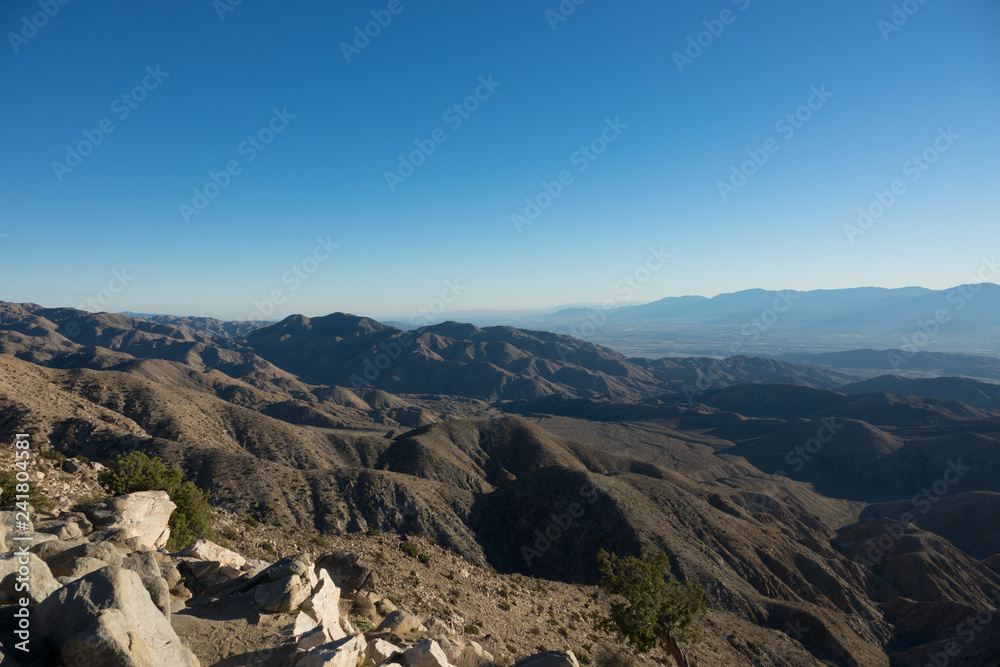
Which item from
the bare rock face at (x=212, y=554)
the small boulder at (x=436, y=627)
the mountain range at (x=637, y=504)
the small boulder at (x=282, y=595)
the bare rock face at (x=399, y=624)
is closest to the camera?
the small boulder at (x=282, y=595)

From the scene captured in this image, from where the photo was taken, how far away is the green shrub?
22.9 metres

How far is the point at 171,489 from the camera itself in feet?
82.0

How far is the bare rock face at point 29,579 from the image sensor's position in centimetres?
899

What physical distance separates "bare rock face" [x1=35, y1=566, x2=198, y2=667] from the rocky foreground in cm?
2

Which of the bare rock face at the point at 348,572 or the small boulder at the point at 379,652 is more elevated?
the small boulder at the point at 379,652

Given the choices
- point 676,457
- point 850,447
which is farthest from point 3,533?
point 850,447

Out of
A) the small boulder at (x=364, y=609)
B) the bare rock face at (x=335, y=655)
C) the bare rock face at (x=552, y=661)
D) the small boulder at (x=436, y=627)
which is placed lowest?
the small boulder at (x=436, y=627)

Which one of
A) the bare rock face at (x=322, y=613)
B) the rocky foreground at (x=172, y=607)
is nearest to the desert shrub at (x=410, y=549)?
the rocky foreground at (x=172, y=607)

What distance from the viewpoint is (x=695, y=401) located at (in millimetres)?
195000

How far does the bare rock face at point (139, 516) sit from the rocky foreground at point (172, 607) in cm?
6

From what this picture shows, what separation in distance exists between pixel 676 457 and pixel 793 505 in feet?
113

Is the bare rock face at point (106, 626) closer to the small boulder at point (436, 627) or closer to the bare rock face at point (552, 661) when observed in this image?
the small boulder at point (436, 627)

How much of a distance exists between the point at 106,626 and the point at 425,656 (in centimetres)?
798

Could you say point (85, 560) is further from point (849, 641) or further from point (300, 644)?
point (849, 641)
